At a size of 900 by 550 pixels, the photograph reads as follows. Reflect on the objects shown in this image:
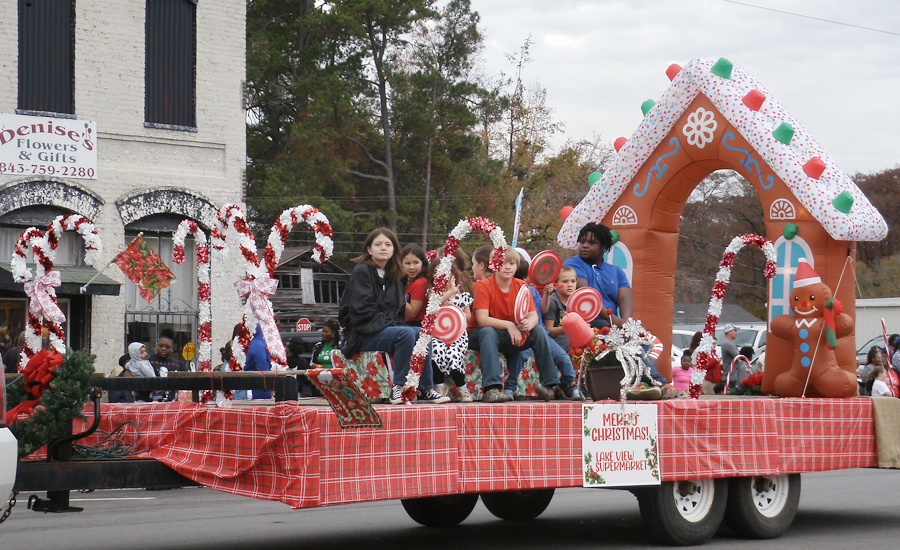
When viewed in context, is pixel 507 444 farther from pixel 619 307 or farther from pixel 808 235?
pixel 808 235

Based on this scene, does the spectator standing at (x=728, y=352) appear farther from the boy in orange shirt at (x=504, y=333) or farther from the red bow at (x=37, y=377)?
the red bow at (x=37, y=377)

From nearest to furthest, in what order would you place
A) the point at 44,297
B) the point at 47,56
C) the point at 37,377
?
the point at 37,377
the point at 44,297
the point at 47,56

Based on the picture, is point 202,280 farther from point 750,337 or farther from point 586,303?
point 750,337

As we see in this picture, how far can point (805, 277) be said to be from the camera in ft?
30.0

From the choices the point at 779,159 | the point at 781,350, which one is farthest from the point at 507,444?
the point at 779,159

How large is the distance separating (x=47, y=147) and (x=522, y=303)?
12.1m

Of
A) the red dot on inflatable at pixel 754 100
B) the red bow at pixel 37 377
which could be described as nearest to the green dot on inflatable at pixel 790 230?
the red dot on inflatable at pixel 754 100

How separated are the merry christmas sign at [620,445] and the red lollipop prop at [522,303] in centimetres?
97

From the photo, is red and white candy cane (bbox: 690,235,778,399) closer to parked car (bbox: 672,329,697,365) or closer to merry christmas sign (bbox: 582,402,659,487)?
merry christmas sign (bbox: 582,402,659,487)

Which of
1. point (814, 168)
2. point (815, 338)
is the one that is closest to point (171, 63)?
point (814, 168)

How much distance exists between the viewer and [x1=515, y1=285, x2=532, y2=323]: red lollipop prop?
7.87 metres

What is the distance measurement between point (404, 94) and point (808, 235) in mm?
28744

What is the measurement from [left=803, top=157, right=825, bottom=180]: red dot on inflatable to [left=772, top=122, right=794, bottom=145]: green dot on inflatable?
Result: 375mm

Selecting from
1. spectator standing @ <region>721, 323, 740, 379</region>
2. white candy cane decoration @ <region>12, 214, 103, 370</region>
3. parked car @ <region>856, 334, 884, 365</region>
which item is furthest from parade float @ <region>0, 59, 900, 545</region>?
parked car @ <region>856, 334, 884, 365</region>
